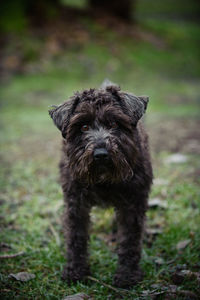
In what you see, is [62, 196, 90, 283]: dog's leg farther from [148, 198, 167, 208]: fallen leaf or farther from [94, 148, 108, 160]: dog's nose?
[148, 198, 167, 208]: fallen leaf

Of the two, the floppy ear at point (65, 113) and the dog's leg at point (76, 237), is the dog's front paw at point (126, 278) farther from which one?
the floppy ear at point (65, 113)

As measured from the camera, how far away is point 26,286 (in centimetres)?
352

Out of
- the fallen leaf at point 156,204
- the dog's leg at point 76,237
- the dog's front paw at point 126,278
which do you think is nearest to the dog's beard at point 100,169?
the dog's leg at point 76,237

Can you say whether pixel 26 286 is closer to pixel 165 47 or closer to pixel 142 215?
pixel 142 215

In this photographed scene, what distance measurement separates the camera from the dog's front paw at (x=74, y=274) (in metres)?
3.74

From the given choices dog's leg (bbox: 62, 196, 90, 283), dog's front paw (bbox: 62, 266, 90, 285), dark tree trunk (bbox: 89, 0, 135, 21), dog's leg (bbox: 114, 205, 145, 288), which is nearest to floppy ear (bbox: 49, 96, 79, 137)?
dog's leg (bbox: 62, 196, 90, 283)

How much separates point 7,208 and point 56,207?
33.2 inches

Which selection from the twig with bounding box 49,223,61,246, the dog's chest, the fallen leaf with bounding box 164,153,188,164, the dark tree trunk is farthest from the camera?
the dark tree trunk

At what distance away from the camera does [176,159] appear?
7066 millimetres

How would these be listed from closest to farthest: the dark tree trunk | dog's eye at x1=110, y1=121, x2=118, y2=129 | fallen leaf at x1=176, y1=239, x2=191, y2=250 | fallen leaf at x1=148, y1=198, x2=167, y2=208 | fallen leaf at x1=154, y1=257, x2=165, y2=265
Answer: dog's eye at x1=110, y1=121, x2=118, y2=129 → fallen leaf at x1=154, y1=257, x2=165, y2=265 → fallen leaf at x1=176, y1=239, x2=191, y2=250 → fallen leaf at x1=148, y1=198, x2=167, y2=208 → the dark tree trunk

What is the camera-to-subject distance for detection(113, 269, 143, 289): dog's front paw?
3.62 m

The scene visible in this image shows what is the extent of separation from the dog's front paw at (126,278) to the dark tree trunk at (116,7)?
71.9ft

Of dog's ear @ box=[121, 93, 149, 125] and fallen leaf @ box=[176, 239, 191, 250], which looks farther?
fallen leaf @ box=[176, 239, 191, 250]

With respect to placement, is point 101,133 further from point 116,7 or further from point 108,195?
point 116,7
